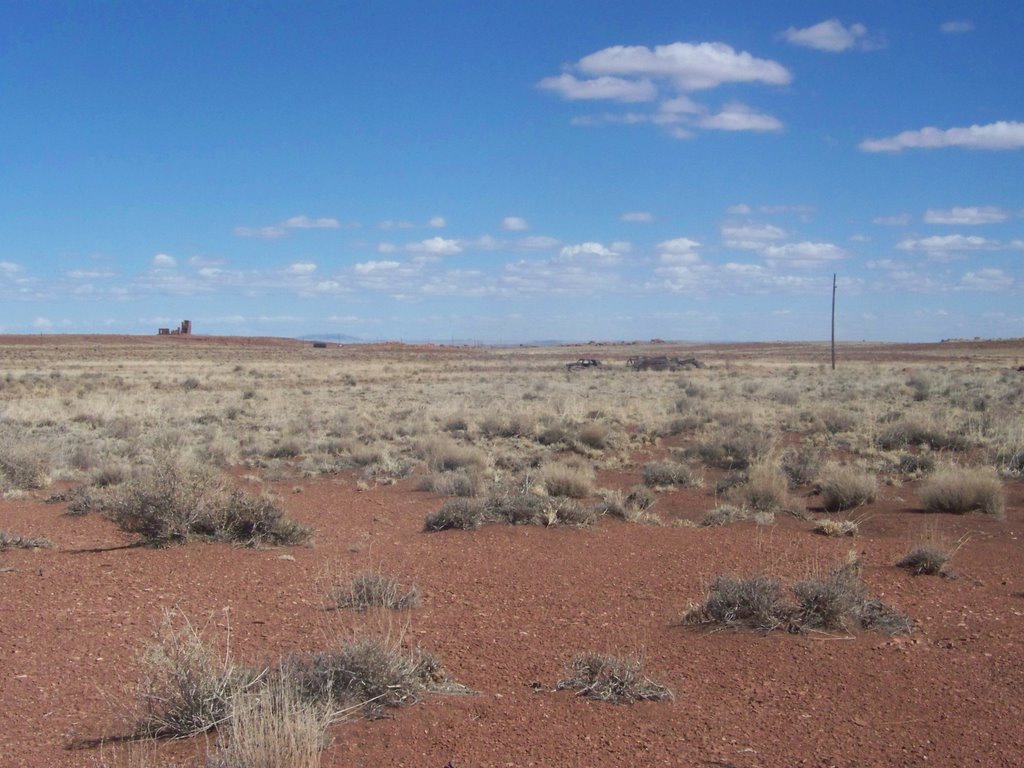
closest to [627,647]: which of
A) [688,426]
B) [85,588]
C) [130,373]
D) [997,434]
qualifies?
[85,588]

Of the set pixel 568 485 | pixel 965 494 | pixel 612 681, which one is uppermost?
pixel 965 494

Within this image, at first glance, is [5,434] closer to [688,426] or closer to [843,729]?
[688,426]

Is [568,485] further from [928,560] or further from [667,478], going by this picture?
[928,560]

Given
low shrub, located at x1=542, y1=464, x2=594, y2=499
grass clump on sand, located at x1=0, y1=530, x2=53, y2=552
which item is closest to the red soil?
grass clump on sand, located at x1=0, y1=530, x2=53, y2=552

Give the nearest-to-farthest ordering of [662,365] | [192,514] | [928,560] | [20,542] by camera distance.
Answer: [928,560], [20,542], [192,514], [662,365]

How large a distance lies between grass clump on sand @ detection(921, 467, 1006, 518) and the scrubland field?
5 centimetres

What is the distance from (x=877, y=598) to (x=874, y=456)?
12.1 m

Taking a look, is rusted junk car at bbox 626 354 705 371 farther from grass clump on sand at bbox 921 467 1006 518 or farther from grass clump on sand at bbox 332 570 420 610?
grass clump on sand at bbox 332 570 420 610

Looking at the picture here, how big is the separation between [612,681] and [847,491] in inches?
389

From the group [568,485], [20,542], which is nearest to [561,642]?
[20,542]

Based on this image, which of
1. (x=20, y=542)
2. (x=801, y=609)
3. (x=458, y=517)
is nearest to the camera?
(x=801, y=609)

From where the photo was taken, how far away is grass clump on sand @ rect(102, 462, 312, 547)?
1091 centimetres

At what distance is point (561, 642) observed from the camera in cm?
743

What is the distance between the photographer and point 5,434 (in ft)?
70.6
